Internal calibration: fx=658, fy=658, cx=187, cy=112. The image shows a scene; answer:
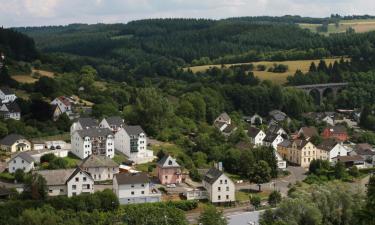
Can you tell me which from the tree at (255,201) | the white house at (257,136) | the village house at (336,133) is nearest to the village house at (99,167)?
the tree at (255,201)

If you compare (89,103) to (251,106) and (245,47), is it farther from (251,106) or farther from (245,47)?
(245,47)

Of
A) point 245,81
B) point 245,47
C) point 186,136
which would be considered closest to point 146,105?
point 186,136

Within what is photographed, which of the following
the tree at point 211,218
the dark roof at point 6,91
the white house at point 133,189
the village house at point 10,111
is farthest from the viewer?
the dark roof at point 6,91

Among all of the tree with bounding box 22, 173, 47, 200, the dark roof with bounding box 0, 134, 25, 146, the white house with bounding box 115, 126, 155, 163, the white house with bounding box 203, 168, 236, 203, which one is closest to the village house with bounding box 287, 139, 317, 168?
the white house with bounding box 115, 126, 155, 163

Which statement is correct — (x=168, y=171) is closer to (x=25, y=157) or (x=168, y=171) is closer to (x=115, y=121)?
(x=25, y=157)

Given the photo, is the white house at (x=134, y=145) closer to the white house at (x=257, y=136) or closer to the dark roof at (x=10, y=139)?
the dark roof at (x=10, y=139)

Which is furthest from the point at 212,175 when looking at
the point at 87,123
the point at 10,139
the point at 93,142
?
the point at 10,139
